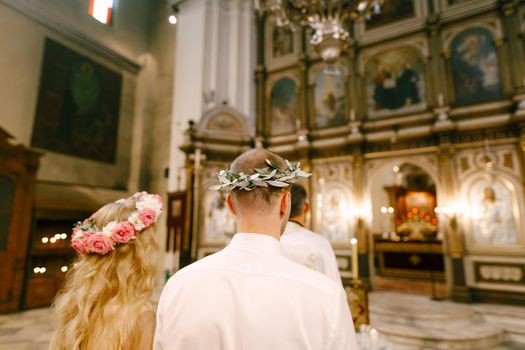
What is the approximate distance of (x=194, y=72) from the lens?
10.4 meters

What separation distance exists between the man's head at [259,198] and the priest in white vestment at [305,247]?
1.32 m

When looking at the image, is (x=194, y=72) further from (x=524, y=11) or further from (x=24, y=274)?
(x=524, y=11)

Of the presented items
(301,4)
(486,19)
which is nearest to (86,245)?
(301,4)

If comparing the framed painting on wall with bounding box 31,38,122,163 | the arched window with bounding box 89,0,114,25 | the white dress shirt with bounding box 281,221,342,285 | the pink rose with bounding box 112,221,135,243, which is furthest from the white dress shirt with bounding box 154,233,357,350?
the arched window with bounding box 89,0,114,25

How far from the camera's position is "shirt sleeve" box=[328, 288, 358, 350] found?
96 centimetres

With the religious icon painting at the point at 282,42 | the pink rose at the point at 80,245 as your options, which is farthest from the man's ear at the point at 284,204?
the religious icon painting at the point at 282,42

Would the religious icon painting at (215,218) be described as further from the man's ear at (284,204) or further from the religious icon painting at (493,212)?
the man's ear at (284,204)

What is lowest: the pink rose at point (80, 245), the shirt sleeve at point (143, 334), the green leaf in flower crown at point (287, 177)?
the shirt sleeve at point (143, 334)

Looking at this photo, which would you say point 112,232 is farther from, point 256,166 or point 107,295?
point 256,166

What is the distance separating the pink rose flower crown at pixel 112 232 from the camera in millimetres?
1682

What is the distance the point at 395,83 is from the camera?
8922 millimetres

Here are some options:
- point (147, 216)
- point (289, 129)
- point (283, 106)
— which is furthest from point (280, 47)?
point (147, 216)

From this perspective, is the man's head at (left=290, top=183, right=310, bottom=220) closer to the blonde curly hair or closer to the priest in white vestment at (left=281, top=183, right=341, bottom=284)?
the priest in white vestment at (left=281, top=183, right=341, bottom=284)

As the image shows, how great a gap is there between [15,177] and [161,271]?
497 centimetres
